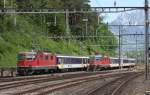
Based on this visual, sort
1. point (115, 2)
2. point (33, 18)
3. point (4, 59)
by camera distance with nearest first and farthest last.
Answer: point (115, 2)
point (4, 59)
point (33, 18)

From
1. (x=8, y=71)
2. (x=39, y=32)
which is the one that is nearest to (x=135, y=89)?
(x=8, y=71)

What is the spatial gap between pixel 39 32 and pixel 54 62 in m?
33.3

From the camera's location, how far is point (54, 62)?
214 ft

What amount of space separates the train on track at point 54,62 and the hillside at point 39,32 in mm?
5037

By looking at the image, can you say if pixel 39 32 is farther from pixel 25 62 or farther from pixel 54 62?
pixel 25 62

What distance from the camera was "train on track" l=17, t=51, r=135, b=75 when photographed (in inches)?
2218

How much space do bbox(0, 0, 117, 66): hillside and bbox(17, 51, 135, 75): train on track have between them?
5.04 metres

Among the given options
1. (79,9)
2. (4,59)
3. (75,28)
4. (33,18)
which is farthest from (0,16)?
(75,28)

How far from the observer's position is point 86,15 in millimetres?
129375

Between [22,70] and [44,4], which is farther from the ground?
[44,4]

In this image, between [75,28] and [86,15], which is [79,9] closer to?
[75,28]

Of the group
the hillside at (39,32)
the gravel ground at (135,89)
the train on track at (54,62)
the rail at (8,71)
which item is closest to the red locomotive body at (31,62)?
the train on track at (54,62)

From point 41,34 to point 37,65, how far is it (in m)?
39.9

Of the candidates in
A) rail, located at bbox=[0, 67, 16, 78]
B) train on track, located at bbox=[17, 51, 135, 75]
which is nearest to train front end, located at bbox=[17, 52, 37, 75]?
train on track, located at bbox=[17, 51, 135, 75]
